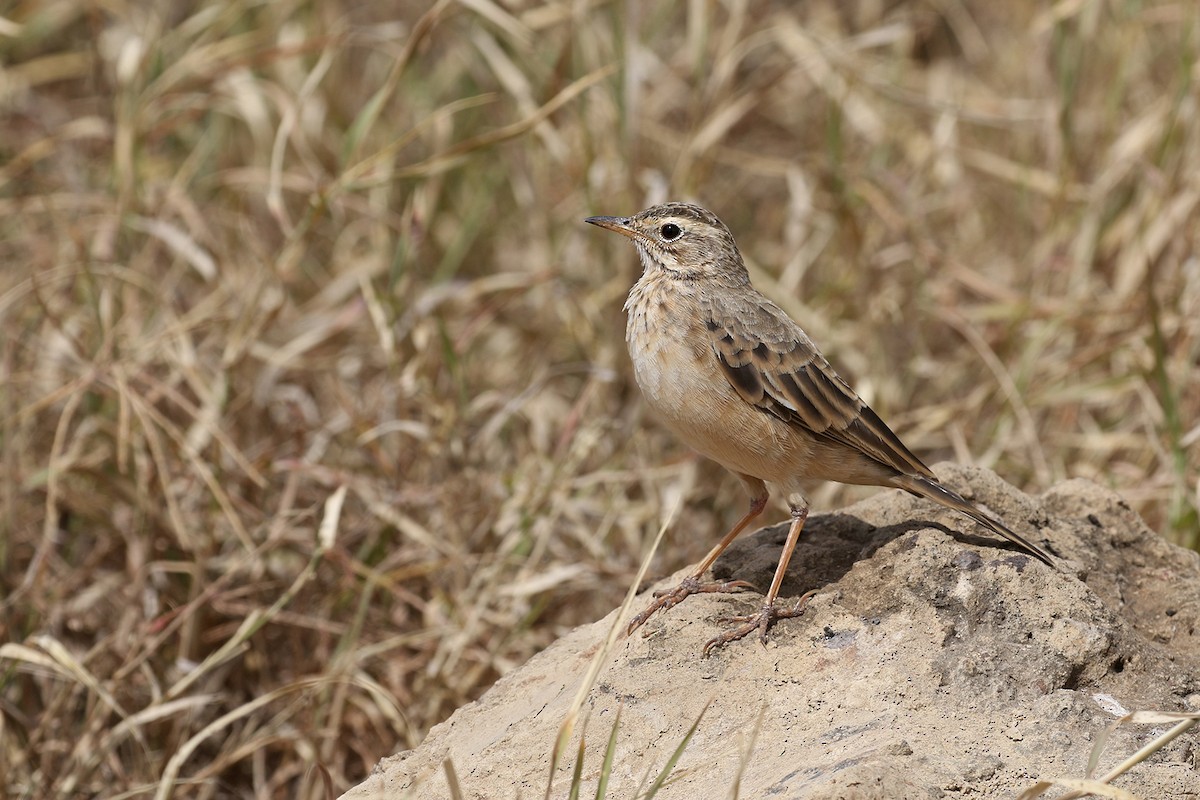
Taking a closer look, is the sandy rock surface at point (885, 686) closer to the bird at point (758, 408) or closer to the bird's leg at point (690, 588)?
the bird's leg at point (690, 588)

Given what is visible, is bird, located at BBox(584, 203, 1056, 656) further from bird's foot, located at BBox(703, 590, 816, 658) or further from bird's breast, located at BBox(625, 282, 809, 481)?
bird's foot, located at BBox(703, 590, 816, 658)

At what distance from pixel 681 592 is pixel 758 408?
0.72 m

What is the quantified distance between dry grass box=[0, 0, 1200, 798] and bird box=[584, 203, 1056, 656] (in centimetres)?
147

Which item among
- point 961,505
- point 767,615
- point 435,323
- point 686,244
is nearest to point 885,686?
point 767,615

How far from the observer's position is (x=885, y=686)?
13.3 ft

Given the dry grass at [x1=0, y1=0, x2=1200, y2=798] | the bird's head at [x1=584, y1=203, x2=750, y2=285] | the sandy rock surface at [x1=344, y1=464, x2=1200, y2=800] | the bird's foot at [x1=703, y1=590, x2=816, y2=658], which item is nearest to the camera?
the sandy rock surface at [x1=344, y1=464, x2=1200, y2=800]

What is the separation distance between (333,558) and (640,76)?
348 centimetres

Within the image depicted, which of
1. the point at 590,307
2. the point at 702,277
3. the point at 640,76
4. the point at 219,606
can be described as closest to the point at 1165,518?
the point at 702,277

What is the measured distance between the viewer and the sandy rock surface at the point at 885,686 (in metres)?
3.75

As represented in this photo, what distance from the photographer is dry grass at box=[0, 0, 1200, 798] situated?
613cm

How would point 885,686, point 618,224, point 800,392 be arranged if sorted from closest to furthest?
point 885,686, point 800,392, point 618,224

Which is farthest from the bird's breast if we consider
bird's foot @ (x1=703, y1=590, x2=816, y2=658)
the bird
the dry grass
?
the dry grass

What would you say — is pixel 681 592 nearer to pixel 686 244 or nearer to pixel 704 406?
pixel 704 406

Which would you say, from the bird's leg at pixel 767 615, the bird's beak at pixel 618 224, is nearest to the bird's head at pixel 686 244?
the bird's beak at pixel 618 224
